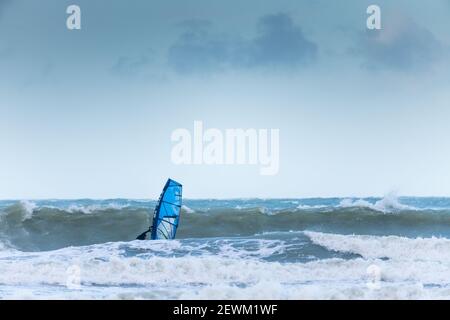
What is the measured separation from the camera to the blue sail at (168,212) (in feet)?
16.5

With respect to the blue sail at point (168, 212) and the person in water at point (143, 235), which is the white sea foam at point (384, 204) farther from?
the person in water at point (143, 235)

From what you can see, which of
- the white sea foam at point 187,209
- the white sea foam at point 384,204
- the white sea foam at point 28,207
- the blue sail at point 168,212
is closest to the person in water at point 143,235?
the blue sail at point 168,212

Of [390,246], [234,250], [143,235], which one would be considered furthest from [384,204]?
[143,235]

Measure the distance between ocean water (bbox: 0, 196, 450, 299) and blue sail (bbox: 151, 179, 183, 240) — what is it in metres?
0.07

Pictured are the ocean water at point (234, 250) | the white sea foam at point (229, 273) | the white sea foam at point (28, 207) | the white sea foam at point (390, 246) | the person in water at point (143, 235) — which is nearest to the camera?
the white sea foam at point (229, 273)

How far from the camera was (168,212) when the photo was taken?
528cm

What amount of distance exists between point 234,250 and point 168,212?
2.03ft

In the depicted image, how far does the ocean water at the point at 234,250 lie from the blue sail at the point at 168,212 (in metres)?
0.07

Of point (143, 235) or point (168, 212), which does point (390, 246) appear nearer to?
point (168, 212)

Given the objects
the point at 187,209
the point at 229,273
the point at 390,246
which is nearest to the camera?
the point at 229,273

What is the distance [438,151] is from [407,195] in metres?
0.41

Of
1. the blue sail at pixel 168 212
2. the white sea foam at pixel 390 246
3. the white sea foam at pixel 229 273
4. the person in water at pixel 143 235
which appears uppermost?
the blue sail at pixel 168 212

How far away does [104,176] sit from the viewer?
16.5 feet

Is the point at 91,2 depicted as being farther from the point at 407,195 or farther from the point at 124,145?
the point at 407,195
